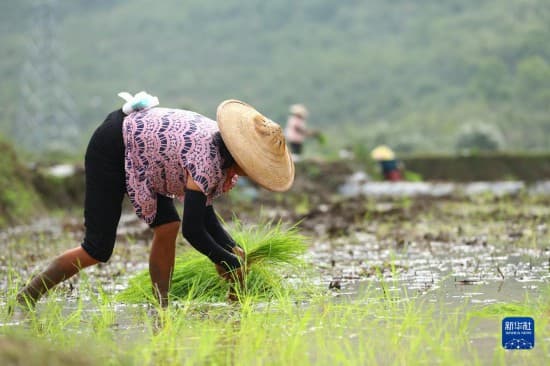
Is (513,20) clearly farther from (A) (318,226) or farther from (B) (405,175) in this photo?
(A) (318,226)

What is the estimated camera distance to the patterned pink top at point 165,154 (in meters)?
4.83

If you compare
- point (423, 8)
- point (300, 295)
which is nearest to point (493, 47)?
point (423, 8)

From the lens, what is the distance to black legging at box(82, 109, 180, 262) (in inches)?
197

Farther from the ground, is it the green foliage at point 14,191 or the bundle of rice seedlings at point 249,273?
the green foliage at point 14,191

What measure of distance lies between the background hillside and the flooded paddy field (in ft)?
77.4

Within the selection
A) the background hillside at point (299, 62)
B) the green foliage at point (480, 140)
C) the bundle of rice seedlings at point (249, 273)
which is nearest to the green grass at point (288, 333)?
the bundle of rice seedlings at point (249, 273)

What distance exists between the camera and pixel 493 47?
43.0 metres

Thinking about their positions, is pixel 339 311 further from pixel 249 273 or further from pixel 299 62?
pixel 299 62

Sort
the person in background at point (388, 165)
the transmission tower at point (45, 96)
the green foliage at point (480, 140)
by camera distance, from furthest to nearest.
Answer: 1. the transmission tower at point (45, 96)
2. the green foliage at point (480, 140)
3. the person in background at point (388, 165)

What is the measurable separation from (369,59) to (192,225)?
43.4 m

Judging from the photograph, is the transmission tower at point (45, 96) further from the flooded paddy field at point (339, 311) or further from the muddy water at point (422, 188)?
the flooded paddy field at point (339, 311)

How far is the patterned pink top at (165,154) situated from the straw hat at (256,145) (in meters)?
0.11

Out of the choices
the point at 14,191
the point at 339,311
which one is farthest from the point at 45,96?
the point at 339,311

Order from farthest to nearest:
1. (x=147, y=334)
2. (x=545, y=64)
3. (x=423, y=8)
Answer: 1. (x=423, y=8)
2. (x=545, y=64)
3. (x=147, y=334)
